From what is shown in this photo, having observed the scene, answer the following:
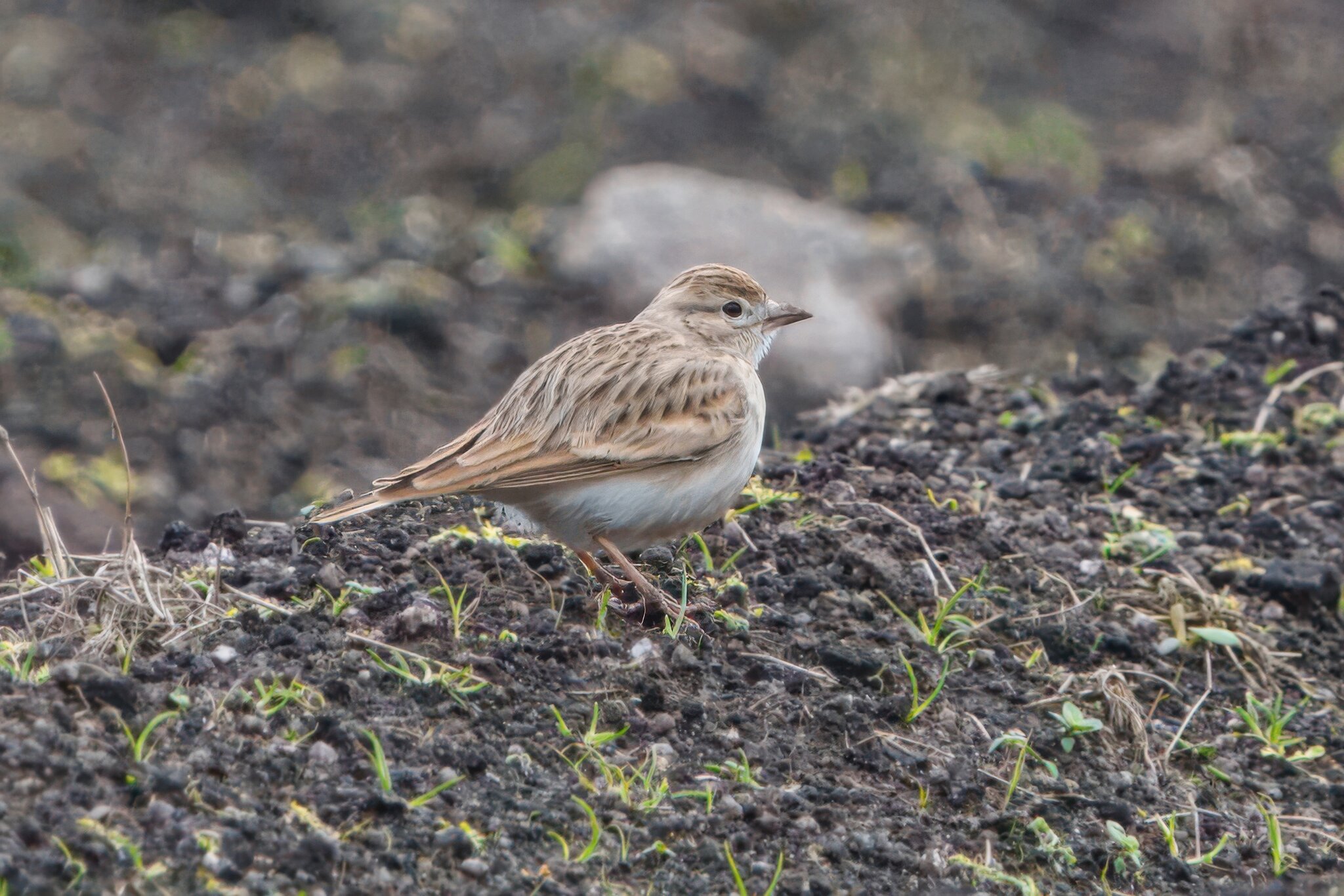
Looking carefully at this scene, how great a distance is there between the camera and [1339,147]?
430 inches

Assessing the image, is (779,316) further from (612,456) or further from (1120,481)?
(1120,481)

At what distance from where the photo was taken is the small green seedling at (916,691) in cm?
498

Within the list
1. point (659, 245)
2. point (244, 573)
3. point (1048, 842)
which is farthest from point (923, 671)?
point (659, 245)

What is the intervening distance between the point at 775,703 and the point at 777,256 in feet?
16.7

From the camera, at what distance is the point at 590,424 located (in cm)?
527

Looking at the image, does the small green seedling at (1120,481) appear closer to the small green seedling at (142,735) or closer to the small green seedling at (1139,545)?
the small green seedling at (1139,545)

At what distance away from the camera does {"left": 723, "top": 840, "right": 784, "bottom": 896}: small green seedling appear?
4016mm

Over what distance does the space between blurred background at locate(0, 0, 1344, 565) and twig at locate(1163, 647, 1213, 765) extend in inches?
121

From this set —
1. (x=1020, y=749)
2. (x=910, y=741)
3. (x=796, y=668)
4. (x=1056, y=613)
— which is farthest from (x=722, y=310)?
(x=1020, y=749)

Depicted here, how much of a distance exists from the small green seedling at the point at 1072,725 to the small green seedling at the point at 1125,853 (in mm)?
421

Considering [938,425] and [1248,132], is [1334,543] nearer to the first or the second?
[938,425]

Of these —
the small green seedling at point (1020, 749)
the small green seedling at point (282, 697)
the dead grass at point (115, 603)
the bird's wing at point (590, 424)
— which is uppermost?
the bird's wing at point (590, 424)

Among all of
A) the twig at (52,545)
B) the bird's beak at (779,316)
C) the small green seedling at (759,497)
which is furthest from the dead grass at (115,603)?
the bird's beak at (779,316)

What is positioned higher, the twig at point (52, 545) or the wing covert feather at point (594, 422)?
the wing covert feather at point (594, 422)
